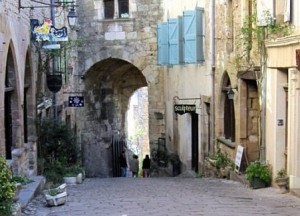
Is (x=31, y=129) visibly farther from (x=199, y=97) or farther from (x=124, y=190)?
(x=199, y=97)

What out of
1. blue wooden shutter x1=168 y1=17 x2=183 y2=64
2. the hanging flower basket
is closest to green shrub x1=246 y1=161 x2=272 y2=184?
the hanging flower basket

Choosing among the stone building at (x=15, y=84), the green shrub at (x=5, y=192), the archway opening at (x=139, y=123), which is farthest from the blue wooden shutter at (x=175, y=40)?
the archway opening at (x=139, y=123)

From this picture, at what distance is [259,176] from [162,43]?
8702 mm

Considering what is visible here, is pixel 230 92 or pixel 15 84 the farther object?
pixel 230 92

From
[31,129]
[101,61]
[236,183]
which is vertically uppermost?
[101,61]

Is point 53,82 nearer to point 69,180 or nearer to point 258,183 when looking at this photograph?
point 69,180

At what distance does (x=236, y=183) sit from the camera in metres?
12.3

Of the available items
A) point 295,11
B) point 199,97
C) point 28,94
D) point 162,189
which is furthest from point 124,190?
point 199,97

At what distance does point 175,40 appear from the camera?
57.8 feet

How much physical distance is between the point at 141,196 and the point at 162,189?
1412 millimetres

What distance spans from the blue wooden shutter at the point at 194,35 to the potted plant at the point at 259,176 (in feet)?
17.8

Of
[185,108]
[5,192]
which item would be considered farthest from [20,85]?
[185,108]

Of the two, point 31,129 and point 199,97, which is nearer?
point 31,129

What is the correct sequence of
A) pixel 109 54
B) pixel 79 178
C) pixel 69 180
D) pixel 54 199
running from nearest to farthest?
pixel 54 199, pixel 69 180, pixel 79 178, pixel 109 54
